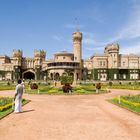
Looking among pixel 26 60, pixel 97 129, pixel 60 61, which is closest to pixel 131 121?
pixel 97 129

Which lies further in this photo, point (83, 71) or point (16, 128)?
point (83, 71)

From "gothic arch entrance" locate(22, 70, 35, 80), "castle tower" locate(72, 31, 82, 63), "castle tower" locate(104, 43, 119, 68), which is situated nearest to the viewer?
"castle tower" locate(104, 43, 119, 68)

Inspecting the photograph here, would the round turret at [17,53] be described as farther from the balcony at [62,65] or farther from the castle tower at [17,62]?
the balcony at [62,65]

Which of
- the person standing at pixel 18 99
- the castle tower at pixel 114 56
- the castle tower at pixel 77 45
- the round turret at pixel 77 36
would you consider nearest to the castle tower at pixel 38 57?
the castle tower at pixel 77 45

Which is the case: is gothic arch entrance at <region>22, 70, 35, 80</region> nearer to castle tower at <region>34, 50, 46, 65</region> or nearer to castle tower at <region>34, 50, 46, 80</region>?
castle tower at <region>34, 50, 46, 80</region>

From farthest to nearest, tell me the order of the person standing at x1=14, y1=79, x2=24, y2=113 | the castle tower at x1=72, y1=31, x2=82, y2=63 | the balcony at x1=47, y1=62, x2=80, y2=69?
the castle tower at x1=72, y1=31, x2=82, y2=63 → the balcony at x1=47, y1=62, x2=80, y2=69 → the person standing at x1=14, y1=79, x2=24, y2=113

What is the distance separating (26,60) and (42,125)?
3613 inches

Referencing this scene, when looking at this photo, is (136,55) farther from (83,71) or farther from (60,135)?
(60,135)

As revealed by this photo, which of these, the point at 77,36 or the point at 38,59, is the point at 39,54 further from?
the point at 77,36

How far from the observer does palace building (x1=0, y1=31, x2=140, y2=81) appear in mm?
85125

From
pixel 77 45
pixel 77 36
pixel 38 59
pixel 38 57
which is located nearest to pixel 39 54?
pixel 38 57

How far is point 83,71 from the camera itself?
3720 inches

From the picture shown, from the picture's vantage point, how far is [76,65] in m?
86.6

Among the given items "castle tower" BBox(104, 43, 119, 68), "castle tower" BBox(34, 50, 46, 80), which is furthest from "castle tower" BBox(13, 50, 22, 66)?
"castle tower" BBox(104, 43, 119, 68)
